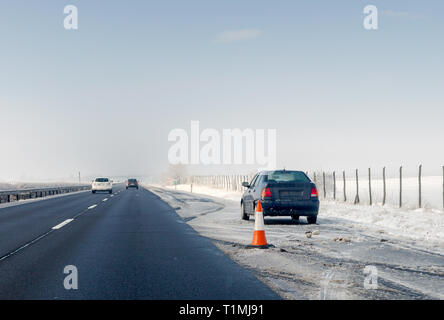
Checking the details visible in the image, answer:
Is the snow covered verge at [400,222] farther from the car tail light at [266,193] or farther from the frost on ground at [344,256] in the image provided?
the car tail light at [266,193]

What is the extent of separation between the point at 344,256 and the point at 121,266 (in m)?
4.05

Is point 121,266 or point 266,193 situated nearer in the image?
point 121,266

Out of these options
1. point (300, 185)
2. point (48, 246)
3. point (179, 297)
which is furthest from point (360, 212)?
point (179, 297)

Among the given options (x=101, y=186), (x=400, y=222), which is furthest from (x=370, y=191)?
(x=101, y=186)

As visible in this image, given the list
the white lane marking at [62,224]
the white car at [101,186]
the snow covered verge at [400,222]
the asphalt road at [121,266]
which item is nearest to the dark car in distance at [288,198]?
the snow covered verge at [400,222]

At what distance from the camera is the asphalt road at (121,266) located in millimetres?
6113

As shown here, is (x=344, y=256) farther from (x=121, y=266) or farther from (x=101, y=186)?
(x=101, y=186)

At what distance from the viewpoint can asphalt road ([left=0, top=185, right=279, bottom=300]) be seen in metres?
6.11

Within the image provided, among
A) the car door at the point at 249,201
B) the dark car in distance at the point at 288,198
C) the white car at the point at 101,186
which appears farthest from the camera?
the white car at the point at 101,186

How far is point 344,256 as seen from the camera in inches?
362

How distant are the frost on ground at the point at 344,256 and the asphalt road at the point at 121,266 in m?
0.51

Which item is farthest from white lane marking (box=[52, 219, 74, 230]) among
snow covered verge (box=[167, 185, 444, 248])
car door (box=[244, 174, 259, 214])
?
snow covered verge (box=[167, 185, 444, 248])

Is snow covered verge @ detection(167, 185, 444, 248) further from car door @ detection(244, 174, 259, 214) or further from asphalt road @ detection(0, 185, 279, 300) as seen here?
asphalt road @ detection(0, 185, 279, 300)
